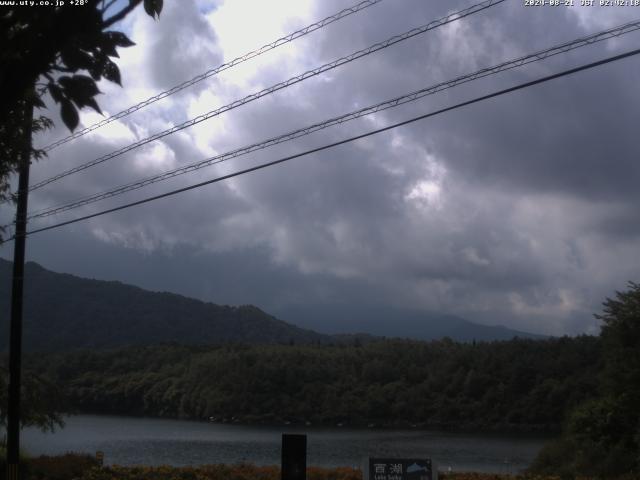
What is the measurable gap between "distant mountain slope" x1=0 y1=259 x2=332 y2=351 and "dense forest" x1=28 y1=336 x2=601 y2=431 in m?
28.6

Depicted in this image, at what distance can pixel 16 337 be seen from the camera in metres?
17.7

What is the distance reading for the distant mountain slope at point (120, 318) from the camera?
112 metres

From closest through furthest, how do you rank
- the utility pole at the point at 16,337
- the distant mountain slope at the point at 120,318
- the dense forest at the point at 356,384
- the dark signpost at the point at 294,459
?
the dark signpost at the point at 294,459 → the utility pole at the point at 16,337 → the dense forest at the point at 356,384 → the distant mountain slope at the point at 120,318

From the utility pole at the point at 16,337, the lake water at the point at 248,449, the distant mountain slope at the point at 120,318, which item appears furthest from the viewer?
the distant mountain slope at the point at 120,318

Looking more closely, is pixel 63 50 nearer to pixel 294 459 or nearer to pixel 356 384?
pixel 294 459

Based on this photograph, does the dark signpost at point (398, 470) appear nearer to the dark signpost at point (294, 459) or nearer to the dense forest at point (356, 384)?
the dark signpost at point (294, 459)

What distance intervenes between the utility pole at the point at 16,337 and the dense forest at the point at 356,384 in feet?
120

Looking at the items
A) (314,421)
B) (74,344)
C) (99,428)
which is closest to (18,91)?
(99,428)

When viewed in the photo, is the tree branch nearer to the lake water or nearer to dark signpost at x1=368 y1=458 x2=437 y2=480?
dark signpost at x1=368 y1=458 x2=437 y2=480

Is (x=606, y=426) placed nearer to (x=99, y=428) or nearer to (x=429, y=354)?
(x=99, y=428)

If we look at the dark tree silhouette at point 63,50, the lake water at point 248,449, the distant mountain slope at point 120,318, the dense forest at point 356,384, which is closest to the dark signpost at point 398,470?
the dark tree silhouette at point 63,50

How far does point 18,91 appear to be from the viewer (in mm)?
3871

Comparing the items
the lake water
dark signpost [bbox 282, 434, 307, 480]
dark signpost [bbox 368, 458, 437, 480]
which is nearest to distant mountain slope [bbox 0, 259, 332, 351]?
the lake water

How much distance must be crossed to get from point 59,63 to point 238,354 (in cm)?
6915
